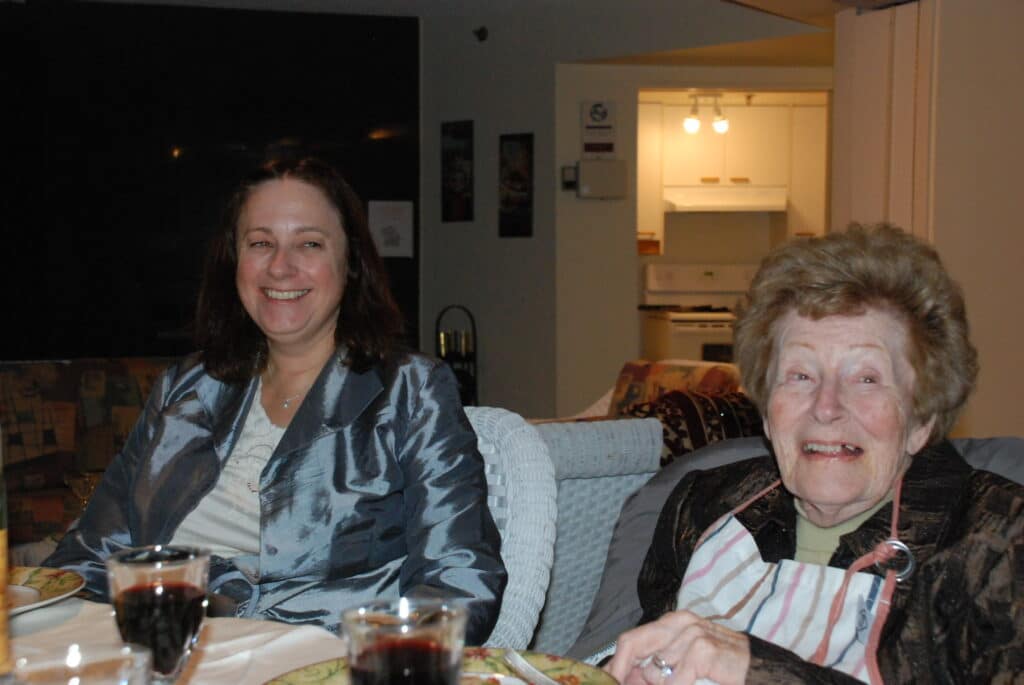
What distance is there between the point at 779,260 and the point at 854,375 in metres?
0.19

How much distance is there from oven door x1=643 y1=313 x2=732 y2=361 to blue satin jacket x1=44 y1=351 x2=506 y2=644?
6.34 meters

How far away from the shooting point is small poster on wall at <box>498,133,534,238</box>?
304 inches

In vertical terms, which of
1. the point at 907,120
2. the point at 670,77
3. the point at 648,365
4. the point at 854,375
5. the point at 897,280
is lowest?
the point at 648,365

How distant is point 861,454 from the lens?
149 centimetres

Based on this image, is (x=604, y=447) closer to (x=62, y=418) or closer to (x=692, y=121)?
(x=62, y=418)

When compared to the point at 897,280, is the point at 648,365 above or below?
below

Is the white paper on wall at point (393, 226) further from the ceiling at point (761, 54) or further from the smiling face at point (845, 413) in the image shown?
the smiling face at point (845, 413)

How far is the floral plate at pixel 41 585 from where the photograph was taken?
1371mm

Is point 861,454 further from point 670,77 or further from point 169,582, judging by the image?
point 670,77

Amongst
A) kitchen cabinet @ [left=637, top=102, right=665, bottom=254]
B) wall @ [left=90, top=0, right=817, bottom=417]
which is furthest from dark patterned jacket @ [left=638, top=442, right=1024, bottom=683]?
kitchen cabinet @ [left=637, top=102, right=665, bottom=254]

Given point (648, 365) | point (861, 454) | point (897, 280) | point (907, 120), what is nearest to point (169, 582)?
point (861, 454)

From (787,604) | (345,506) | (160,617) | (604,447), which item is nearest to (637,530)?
(787,604)

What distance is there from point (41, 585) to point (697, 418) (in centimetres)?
170

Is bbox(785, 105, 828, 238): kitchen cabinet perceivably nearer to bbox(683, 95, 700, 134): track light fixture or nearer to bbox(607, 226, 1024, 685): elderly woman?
bbox(683, 95, 700, 134): track light fixture
